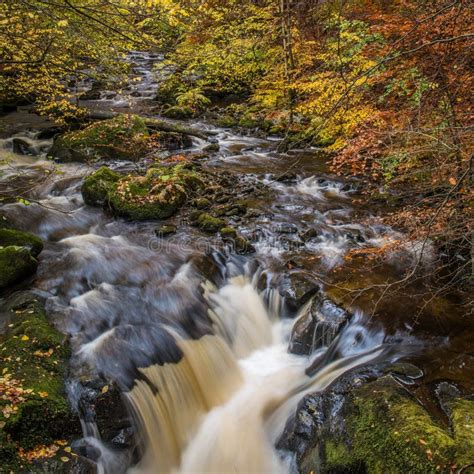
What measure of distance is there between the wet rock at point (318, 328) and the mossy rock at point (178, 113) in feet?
42.6

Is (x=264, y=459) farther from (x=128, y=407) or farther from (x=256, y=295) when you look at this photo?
(x=256, y=295)

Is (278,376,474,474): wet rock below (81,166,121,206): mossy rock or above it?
below

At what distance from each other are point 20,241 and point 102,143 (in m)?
6.00

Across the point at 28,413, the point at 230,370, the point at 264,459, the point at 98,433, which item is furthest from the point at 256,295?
the point at 28,413

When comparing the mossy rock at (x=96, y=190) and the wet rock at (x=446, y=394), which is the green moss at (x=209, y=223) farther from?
the wet rock at (x=446, y=394)

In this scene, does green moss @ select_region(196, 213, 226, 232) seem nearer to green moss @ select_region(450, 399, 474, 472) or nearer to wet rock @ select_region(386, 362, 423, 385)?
wet rock @ select_region(386, 362, 423, 385)

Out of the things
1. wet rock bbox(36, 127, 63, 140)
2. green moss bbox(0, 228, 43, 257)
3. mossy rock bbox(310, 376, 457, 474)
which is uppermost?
wet rock bbox(36, 127, 63, 140)

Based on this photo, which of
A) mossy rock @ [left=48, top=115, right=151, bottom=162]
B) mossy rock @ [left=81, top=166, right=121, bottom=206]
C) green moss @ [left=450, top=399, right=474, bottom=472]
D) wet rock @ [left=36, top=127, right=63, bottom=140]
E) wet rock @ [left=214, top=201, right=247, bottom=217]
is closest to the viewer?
green moss @ [left=450, top=399, right=474, bottom=472]

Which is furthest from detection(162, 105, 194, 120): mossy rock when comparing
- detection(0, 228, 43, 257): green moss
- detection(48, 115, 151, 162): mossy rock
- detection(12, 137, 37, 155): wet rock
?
detection(0, 228, 43, 257): green moss

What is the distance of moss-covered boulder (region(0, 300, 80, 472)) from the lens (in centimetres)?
358

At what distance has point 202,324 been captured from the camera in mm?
6207

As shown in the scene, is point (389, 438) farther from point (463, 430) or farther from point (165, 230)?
point (165, 230)

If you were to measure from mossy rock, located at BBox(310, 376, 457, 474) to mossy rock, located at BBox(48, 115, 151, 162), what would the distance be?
10297mm

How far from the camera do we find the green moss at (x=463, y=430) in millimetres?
3029
